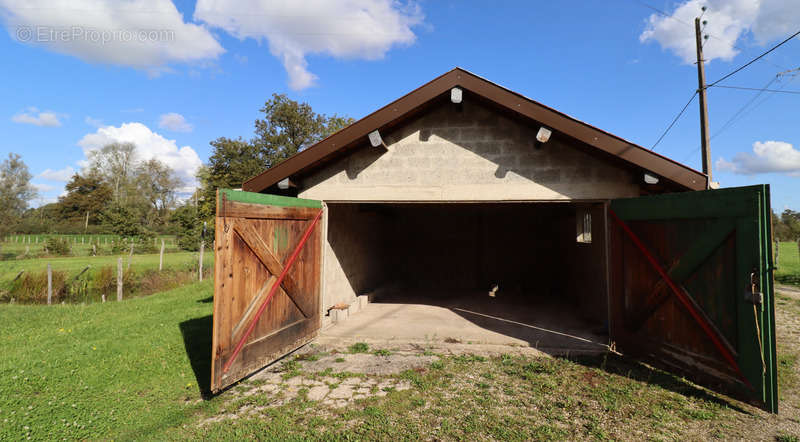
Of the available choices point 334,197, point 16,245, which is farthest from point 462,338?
point 16,245

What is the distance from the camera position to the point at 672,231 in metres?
4.41

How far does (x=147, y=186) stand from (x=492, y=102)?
1979 inches

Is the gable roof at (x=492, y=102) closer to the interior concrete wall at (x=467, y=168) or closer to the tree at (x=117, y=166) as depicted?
the interior concrete wall at (x=467, y=168)

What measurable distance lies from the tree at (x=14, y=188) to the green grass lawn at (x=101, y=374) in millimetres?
39688

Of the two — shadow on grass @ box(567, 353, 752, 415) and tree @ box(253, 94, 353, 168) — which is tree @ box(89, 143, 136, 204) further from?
shadow on grass @ box(567, 353, 752, 415)

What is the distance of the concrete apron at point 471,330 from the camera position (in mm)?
5582

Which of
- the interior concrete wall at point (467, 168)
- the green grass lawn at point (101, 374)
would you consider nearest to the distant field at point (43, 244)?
the green grass lawn at point (101, 374)

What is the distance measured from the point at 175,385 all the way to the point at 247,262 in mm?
1739

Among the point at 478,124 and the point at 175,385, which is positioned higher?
the point at 478,124

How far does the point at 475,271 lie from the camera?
39.1ft

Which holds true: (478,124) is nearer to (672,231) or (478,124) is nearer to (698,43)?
(672,231)

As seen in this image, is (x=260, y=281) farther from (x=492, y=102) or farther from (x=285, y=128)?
(x=285, y=128)

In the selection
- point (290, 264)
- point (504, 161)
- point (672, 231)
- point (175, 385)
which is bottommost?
point (175, 385)

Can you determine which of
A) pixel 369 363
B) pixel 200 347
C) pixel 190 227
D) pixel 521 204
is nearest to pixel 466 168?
pixel 521 204
